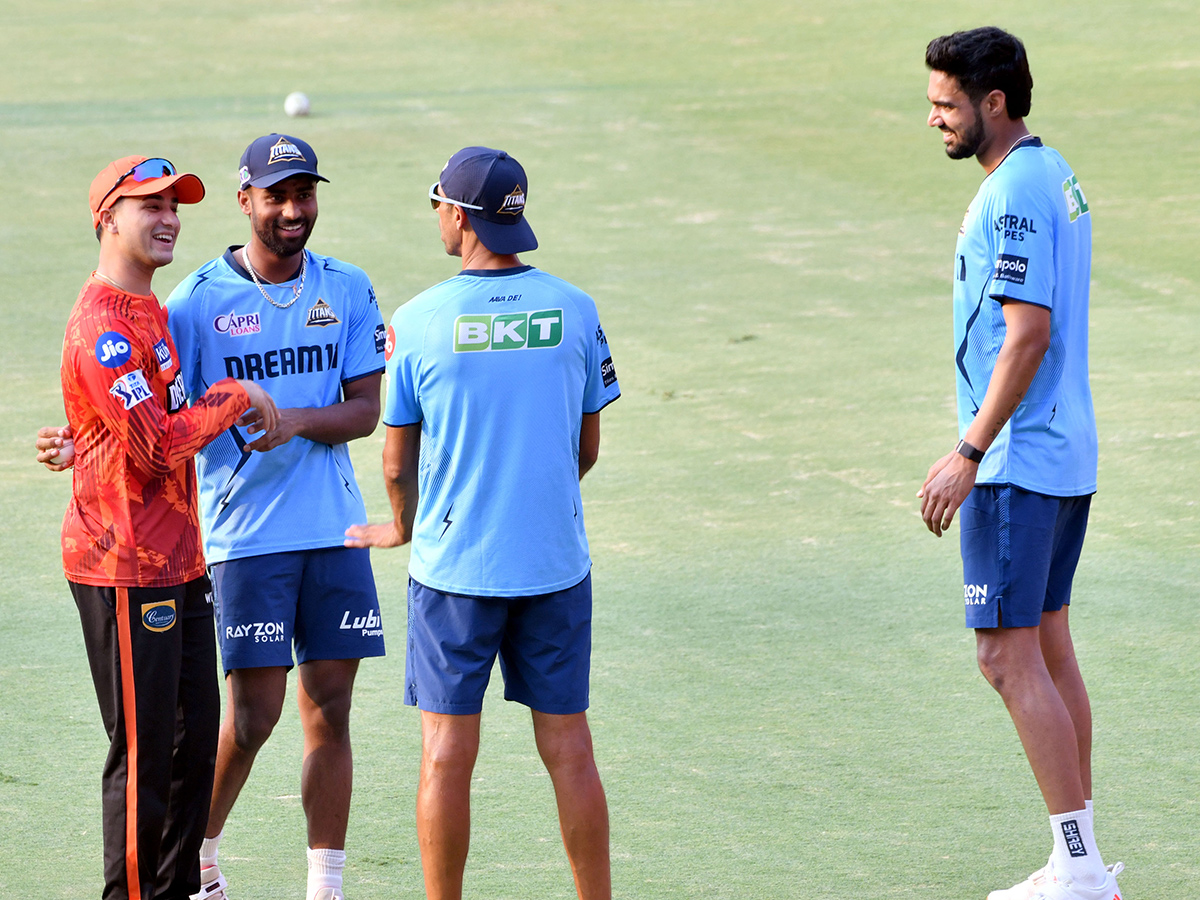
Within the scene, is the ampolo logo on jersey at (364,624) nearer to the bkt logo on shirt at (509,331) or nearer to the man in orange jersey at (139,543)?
the man in orange jersey at (139,543)

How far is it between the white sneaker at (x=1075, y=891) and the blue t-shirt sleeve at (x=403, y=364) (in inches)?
89.3

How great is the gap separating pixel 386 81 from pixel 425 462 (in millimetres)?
17617

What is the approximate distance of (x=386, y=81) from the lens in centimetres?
2109

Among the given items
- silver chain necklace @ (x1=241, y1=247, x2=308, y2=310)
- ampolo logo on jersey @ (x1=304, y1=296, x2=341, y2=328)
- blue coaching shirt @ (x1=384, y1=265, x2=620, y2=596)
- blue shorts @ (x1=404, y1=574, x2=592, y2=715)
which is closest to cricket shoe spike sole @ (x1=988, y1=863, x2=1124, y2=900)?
blue shorts @ (x1=404, y1=574, x2=592, y2=715)

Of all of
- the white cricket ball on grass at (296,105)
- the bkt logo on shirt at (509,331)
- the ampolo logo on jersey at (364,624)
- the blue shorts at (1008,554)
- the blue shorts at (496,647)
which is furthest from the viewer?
the white cricket ball on grass at (296,105)

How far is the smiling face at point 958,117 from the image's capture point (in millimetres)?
4777

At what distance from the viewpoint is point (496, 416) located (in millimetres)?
4207

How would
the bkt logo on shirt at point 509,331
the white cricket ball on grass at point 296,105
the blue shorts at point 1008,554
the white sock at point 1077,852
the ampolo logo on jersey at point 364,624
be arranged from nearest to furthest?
the bkt logo on shirt at point 509,331
the white sock at point 1077,852
the blue shorts at point 1008,554
the ampolo logo on jersey at point 364,624
the white cricket ball on grass at point 296,105

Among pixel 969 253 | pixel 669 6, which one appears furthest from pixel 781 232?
pixel 669 6

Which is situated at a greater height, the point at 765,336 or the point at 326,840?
the point at 765,336

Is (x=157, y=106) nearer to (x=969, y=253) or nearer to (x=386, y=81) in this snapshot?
(x=386, y=81)

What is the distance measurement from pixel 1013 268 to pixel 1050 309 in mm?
163

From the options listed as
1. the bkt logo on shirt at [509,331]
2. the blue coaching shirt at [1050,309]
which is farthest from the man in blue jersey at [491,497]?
the blue coaching shirt at [1050,309]

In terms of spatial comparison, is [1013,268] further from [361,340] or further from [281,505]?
[281,505]
